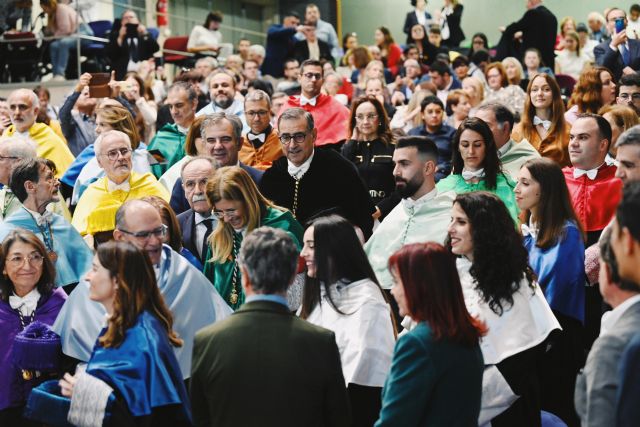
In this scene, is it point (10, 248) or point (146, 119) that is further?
point (146, 119)

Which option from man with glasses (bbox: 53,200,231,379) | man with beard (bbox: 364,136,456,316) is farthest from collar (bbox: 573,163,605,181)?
man with glasses (bbox: 53,200,231,379)

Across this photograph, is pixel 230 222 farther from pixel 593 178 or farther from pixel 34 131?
Result: pixel 34 131

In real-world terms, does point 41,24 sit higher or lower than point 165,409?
higher

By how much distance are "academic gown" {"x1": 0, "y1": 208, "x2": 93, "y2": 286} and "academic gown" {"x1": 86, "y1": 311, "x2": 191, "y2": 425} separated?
78.1 inches

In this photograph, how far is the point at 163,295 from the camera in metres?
5.45

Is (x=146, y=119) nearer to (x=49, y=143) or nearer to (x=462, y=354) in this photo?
(x=49, y=143)

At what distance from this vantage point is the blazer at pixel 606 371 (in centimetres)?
327

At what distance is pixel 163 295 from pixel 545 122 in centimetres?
443

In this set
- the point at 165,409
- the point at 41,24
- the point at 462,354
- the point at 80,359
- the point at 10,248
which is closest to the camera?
the point at 462,354

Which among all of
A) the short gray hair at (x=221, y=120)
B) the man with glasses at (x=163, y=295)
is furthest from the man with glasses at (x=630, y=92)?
the man with glasses at (x=163, y=295)

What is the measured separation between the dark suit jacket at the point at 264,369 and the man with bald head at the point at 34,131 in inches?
223

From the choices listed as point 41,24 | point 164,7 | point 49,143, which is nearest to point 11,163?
point 49,143

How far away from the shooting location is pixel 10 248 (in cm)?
598

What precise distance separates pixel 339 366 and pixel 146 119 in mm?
7422
